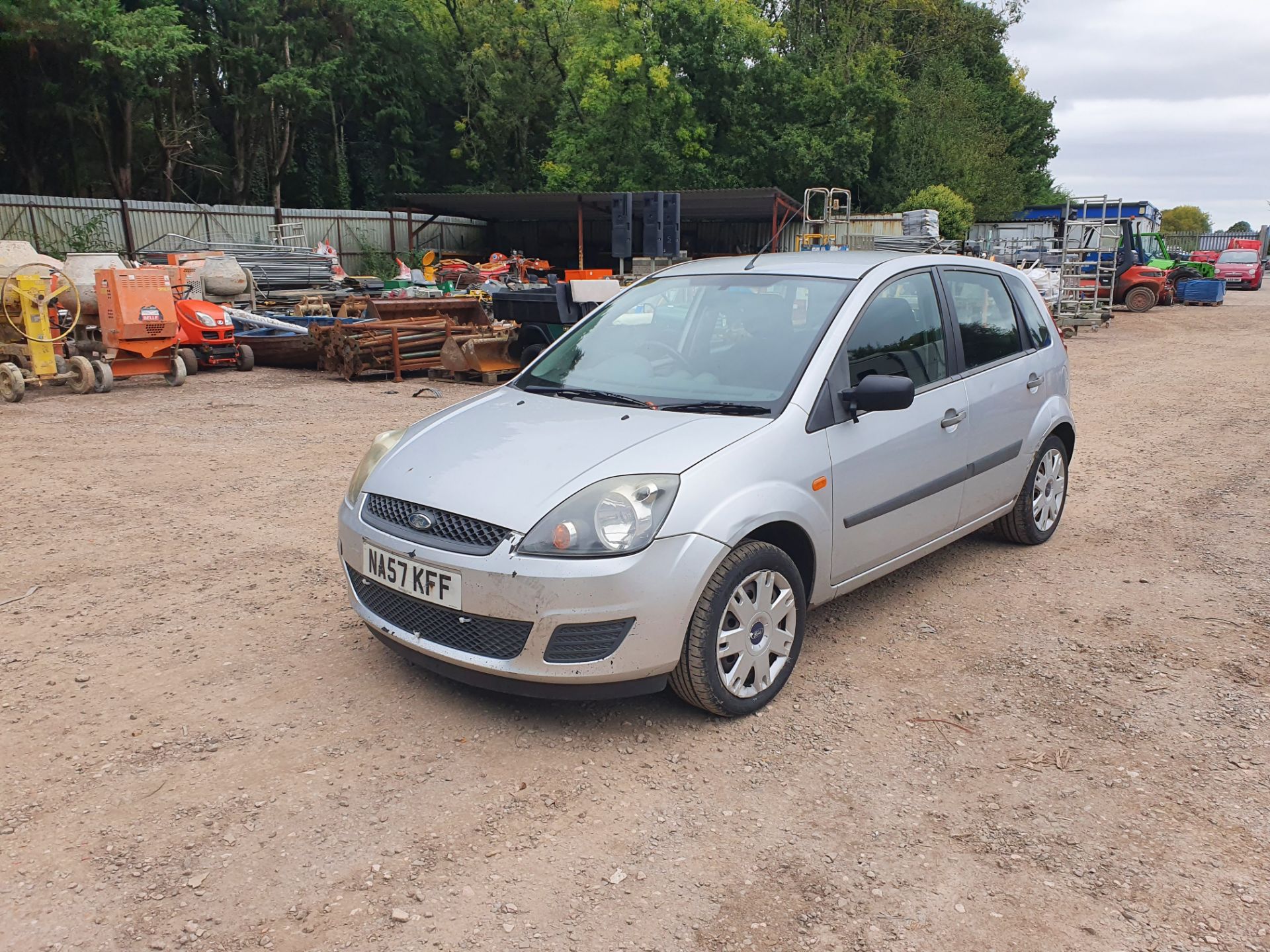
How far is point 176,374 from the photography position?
12.3 metres

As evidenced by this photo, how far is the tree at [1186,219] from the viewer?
95.4m

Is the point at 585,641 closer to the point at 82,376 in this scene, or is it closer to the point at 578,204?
the point at 82,376

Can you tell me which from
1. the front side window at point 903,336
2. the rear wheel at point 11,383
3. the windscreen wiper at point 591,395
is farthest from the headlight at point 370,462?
the rear wheel at point 11,383

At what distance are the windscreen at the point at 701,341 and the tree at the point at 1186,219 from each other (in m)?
106

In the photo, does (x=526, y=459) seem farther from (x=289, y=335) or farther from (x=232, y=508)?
(x=289, y=335)

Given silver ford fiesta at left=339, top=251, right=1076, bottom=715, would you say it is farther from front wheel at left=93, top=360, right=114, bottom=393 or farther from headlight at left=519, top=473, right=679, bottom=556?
front wheel at left=93, top=360, right=114, bottom=393

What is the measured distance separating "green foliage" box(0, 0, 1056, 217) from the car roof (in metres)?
26.7

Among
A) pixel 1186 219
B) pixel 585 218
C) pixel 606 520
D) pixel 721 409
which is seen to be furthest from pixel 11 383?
pixel 1186 219

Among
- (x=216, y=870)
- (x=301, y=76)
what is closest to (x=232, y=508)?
(x=216, y=870)

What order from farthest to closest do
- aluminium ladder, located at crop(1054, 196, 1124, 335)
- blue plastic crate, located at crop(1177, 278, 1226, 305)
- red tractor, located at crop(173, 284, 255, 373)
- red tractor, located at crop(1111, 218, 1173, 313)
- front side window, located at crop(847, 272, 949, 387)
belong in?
blue plastic crate, located at crop(1177, 278, 1226, 305) < red tractor, located at crop(1111, 218, 1173, 313) < aluminium ladder, located at crop(1054, 196, 1124, 335) < red tractor, located at crop(173, 284, 255, 373) < front side window, located at crop(847, 272, 949, 387)

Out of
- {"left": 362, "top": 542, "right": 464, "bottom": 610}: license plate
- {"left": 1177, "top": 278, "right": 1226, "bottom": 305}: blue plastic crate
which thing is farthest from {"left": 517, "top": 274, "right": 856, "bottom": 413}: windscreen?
{"left": 1177, "top": 278, "right": 1226, "bottom": 305}: blue plastic crate

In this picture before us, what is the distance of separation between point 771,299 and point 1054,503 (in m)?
2.48

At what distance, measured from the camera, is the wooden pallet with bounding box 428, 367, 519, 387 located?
12.3 metres

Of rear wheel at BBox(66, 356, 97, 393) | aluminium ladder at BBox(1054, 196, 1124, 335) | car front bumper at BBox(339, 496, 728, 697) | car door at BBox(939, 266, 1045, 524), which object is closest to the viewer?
car front bumper at BBox(339, 496, 728, 697)
